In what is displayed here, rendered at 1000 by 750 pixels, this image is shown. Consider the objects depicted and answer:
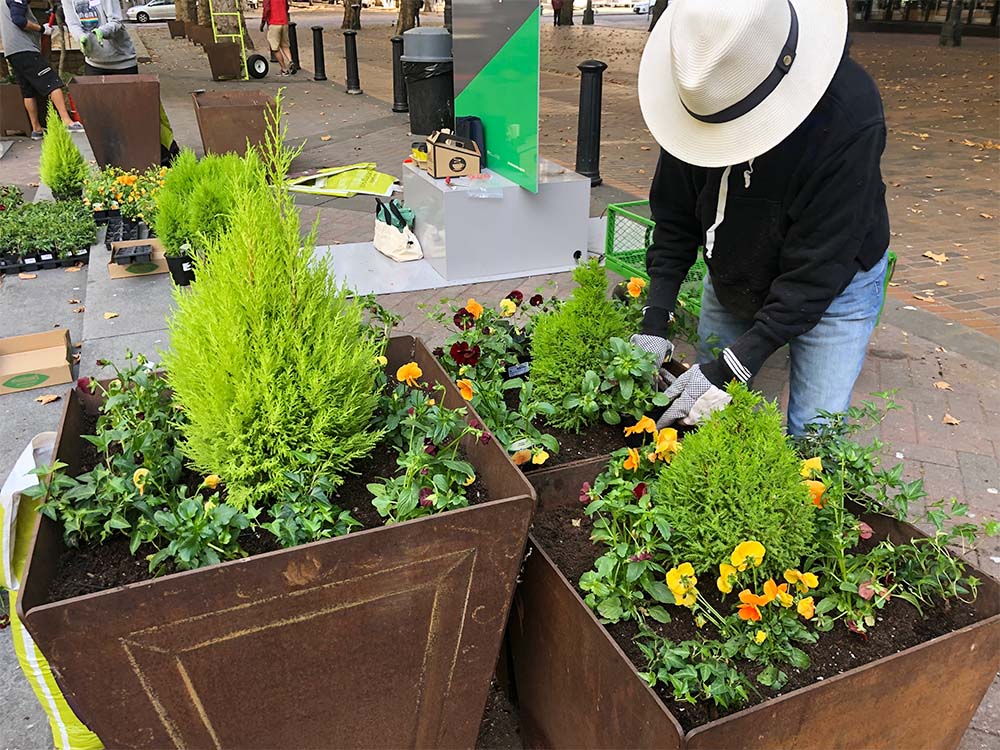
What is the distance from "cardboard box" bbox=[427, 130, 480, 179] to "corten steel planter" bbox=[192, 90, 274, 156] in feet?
8.53

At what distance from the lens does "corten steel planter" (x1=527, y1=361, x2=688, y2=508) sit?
191cm

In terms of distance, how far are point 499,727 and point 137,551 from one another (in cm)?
113

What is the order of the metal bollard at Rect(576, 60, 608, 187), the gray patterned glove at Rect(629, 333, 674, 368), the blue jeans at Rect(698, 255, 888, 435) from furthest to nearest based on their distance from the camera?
the metal bollard at Rect(576, 60, 608, 187), the blue jeans at Rect(698, 255, 888, 435), the gray patterned glove at Rect(629, 333, 674, 368)

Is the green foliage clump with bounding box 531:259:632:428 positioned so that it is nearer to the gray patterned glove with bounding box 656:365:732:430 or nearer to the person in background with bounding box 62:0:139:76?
the gray patterned glove with bounding box 656:365:732:430

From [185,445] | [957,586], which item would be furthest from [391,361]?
[957,586]

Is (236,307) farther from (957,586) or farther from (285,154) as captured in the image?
(957,586)

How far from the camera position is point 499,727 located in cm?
216

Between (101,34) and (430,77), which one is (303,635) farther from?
(101,34)

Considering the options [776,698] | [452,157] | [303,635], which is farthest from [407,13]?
[776,698]

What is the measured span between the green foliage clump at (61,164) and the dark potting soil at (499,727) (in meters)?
6.06

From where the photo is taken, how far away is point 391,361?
223 cm

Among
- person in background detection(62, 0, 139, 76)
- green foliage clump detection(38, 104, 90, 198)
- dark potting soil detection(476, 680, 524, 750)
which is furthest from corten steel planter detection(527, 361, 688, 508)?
person in background detection(62, 0, 139, 76)

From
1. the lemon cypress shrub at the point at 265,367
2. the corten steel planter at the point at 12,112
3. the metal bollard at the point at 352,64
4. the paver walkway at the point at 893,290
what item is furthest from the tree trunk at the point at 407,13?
the lemon cypress shrub at the point at 265,367

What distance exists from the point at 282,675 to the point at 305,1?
189 ft
